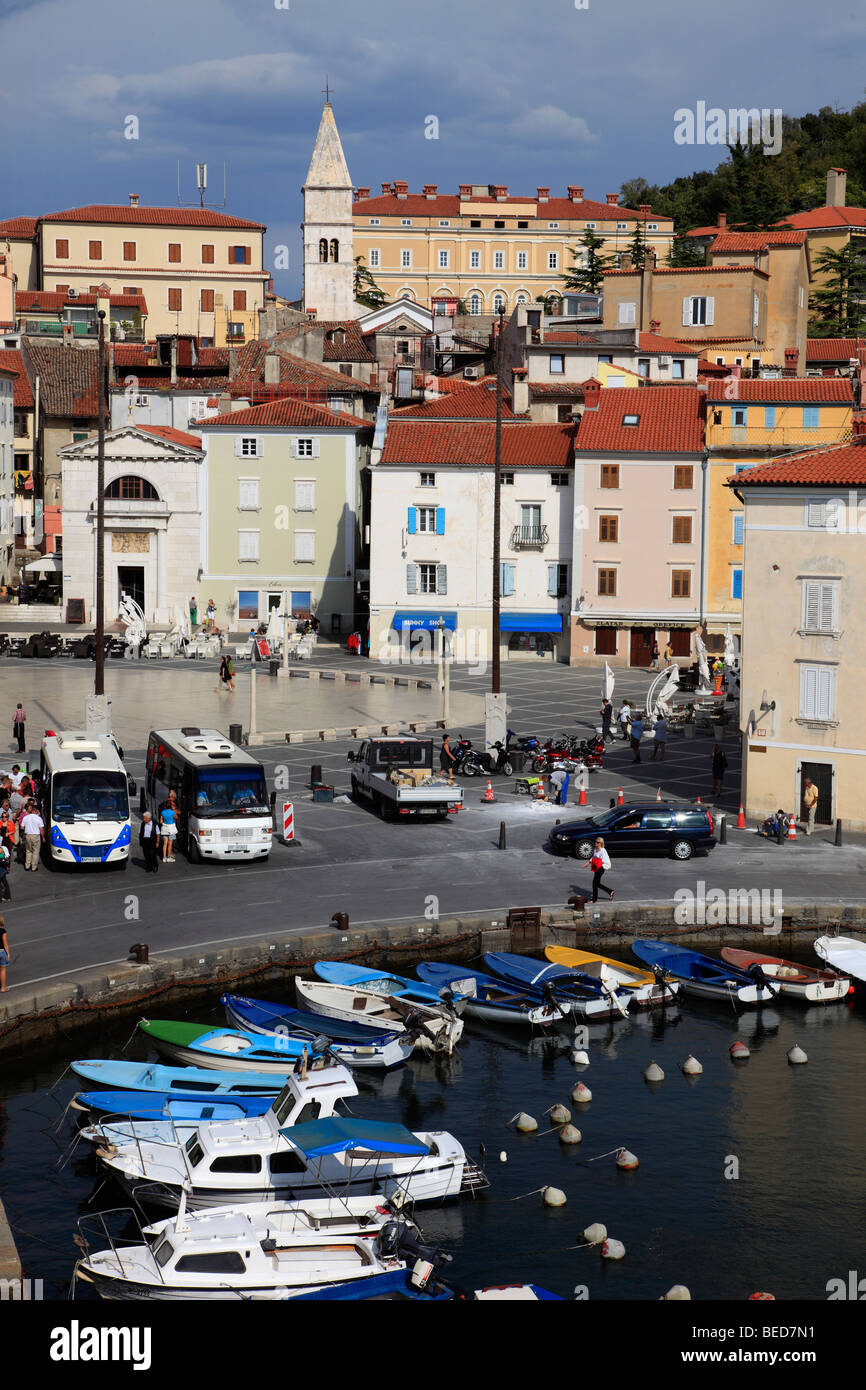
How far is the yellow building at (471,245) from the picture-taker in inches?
6713

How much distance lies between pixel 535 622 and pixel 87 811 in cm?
4431

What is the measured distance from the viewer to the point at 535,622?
267 ft

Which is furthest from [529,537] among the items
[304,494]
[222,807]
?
[222,807]

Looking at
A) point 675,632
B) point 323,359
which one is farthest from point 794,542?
point 323,359

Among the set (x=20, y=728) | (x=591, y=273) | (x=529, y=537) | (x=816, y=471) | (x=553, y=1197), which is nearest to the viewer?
(x=553, y=1197)

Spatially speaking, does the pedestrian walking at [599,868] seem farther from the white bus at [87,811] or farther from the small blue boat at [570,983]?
the white bus at [87,811]

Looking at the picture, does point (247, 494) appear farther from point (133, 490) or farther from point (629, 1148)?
point (629, 1148)

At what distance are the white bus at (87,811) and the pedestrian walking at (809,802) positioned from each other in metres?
18.3

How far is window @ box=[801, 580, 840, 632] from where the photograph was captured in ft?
147

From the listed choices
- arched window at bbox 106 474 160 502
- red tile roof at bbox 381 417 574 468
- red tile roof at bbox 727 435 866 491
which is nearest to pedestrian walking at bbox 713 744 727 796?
red tile roof at bbox 727 435 866 491

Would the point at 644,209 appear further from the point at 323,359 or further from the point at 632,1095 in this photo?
the point at 632,1095

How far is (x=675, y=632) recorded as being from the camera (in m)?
79.1

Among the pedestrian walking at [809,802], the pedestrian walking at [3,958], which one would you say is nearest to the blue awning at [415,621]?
the pedestrian walking at [809,802]

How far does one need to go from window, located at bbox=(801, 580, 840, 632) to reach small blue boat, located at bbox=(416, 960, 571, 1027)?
16.1m
